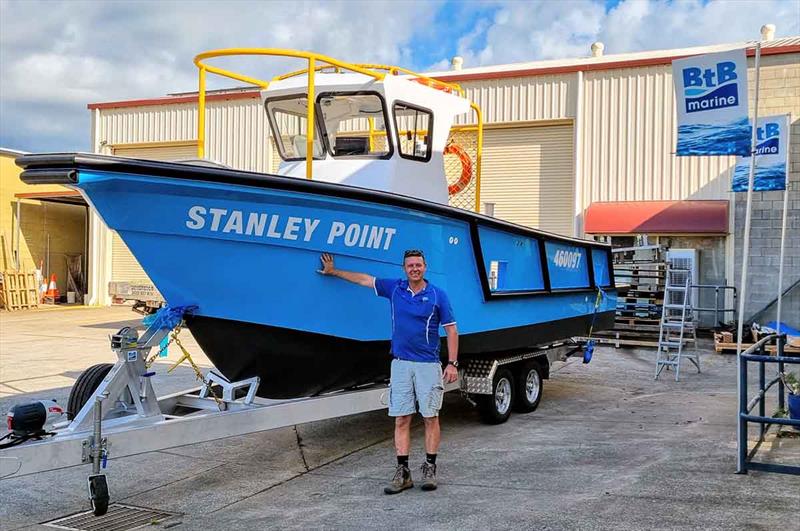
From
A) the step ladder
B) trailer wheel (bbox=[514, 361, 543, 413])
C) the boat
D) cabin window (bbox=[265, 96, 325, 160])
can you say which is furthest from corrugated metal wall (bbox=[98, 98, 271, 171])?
trailer wheel (bbox=[514, 361, 543, 413])

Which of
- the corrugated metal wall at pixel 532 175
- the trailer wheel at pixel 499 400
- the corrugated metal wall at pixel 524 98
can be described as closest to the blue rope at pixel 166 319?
the trailer wheel at pixel 499 400

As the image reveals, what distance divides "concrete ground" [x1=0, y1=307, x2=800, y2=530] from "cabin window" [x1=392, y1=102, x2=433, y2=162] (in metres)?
2.53

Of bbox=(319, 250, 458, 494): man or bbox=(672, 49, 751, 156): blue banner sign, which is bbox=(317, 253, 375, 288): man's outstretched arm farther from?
bbox=(672, 49, 751, 156): blue banner sign

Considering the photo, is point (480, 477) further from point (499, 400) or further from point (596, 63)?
point (596, 63)

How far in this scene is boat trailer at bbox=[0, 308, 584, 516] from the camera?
13.3 ft

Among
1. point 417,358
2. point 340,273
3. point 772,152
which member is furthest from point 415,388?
point 772,152

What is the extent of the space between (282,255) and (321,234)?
0.30m

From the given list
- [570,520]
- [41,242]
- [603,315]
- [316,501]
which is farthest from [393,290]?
[41,242]

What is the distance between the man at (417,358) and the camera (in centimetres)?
490

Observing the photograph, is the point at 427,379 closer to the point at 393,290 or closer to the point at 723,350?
the point at 393,290

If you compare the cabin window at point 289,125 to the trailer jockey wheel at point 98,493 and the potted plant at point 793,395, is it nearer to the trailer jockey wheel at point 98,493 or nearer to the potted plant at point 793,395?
the trailer jockey wheel at point 98,493

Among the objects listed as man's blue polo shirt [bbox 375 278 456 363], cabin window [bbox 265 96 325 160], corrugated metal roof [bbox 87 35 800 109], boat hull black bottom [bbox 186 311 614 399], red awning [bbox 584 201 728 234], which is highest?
corrugated metal roof [bbox 87 35 800 109]

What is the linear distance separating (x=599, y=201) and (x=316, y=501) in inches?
489

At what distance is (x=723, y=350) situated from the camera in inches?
493
